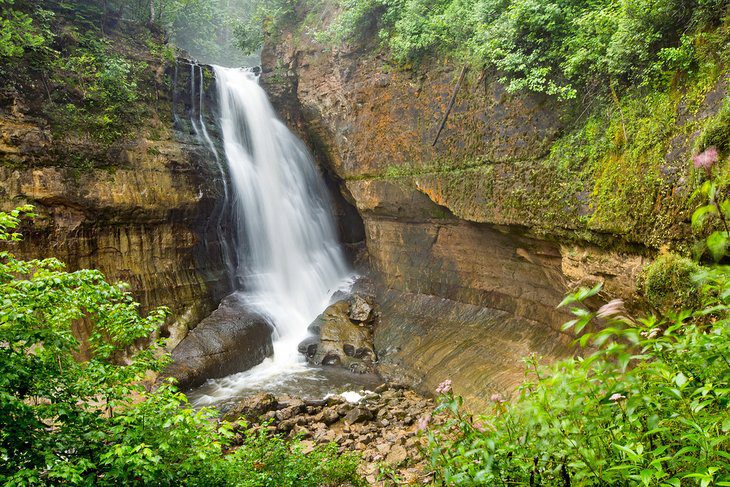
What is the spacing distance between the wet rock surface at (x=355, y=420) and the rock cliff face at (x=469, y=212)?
3.62ft

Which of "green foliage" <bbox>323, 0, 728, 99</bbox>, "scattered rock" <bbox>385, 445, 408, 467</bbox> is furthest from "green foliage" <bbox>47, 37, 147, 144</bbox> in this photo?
"scattered rock" <bbox>385, 445, 408, 467</bbox>

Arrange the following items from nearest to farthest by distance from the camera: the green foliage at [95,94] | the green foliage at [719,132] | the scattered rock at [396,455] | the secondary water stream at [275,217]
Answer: the green foliage at [719,132]
the scattered rock at [396,455]
the green foliage at [95,94]
the secondary water stream at [275,217]

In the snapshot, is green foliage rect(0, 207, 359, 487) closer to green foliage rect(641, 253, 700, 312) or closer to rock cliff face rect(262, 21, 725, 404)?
green foliage rect(641, 253, 700, 312)

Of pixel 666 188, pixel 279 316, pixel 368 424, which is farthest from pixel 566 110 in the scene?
pixel 279 316

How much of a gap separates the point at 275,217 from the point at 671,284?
38.2ft

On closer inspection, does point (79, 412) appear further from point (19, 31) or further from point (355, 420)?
point (19, 31)

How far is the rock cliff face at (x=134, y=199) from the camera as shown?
9359 mm

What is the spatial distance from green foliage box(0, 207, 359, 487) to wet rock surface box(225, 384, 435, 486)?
283cm

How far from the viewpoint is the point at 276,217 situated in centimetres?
1431

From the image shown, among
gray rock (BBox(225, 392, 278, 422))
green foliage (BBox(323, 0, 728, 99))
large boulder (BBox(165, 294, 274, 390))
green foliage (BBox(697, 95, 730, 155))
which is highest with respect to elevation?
green foliage (BBox(323, 0, 728, 99))

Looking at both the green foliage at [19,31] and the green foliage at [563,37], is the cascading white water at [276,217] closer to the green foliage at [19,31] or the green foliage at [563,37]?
the green foliage at [19,31]

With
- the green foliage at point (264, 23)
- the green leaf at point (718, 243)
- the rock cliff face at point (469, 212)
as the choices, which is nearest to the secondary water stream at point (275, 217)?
the green foliage at point (264, 23)

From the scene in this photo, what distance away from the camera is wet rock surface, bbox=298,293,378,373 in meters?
10.8

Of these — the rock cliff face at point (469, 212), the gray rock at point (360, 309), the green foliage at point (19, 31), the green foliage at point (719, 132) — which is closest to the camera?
the green foliage at point (719, 132)
